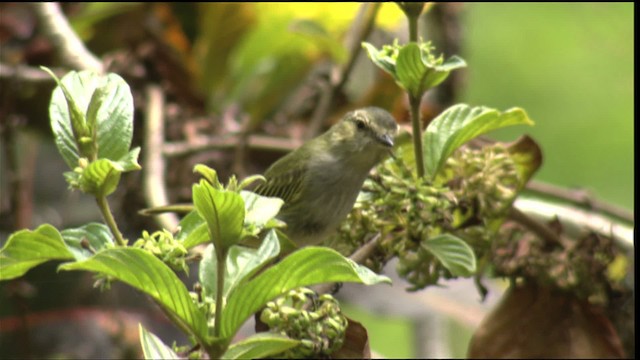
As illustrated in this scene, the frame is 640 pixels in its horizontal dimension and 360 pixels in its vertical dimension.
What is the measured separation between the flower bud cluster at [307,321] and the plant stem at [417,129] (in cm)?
21

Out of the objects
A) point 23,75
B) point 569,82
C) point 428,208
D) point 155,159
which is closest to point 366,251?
point 428,208

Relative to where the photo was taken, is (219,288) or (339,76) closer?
(219,288)

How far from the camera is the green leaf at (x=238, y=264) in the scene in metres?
0.79

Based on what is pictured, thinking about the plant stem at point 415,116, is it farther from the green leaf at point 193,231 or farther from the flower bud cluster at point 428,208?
the green leaf at point 193,231

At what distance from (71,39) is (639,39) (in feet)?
2.86

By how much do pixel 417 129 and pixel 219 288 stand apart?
0.34m

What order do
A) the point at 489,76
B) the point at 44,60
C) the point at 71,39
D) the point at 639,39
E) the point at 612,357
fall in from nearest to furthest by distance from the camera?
A: the point at 612,357, the point at 639,39, the point at 71,39, the point at 44,60, the point at 489,76

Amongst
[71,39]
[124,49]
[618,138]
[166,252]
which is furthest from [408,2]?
[618,138]

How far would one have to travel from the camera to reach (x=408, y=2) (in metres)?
1.04

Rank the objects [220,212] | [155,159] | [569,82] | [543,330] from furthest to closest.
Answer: [569,82]
[155,159]
[543,330]
[220,212]

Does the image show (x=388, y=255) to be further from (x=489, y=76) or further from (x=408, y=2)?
(x=489, y=76)

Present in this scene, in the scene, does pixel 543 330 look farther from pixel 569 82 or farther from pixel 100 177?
pixel 569 82

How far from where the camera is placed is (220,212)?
742 mm

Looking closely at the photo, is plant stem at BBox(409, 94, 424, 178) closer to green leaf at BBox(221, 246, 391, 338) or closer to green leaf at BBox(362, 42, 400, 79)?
green leaf at BBox(362, 42, 400, 79)
